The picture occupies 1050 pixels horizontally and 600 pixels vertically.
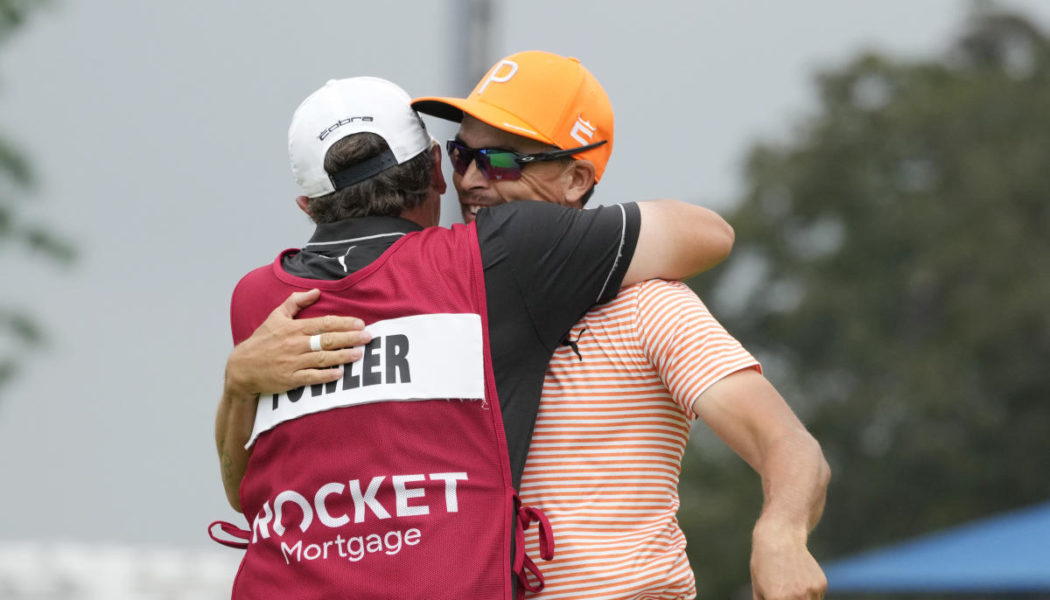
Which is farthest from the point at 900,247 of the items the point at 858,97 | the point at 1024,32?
the point at 1024,32

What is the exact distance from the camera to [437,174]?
3.15m

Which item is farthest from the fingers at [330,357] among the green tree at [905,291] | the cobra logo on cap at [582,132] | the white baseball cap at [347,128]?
the green tree at [905,291]

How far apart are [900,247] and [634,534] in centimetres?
3032

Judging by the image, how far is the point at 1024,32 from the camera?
110ft

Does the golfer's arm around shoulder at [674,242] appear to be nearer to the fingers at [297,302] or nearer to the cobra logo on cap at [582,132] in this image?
the cobra logo on cap at [582,132]

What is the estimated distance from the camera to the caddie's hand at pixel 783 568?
2.47 metres

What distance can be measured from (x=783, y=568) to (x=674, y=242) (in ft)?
2.40

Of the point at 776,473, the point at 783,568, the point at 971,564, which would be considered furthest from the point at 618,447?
the point at 971,564

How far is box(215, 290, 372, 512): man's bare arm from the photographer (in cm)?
279

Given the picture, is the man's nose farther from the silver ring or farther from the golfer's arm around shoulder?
the silver ring

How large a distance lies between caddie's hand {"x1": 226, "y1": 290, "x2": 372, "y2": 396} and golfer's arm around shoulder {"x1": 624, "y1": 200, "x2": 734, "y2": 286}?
22.4 inches

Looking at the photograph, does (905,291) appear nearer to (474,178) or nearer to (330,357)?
(474,178)

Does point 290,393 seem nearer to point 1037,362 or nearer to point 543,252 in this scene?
point 543,252

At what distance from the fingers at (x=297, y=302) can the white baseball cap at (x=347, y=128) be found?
9.6 inches
